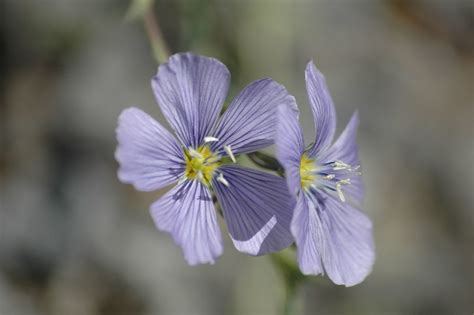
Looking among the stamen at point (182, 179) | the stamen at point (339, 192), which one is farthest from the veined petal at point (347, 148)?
the stamen at point (182, 179)

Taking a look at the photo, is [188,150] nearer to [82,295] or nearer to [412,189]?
[82,295]

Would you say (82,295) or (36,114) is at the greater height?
(36,114)

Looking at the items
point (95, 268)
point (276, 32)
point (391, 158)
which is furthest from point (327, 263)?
point (391, 158)

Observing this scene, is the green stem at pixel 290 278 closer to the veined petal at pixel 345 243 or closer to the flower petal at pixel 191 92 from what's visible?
the veined petal at pixel 345 243

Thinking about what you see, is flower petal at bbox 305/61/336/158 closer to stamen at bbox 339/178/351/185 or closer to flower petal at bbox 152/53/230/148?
stamen at bbox 339/178/351/185

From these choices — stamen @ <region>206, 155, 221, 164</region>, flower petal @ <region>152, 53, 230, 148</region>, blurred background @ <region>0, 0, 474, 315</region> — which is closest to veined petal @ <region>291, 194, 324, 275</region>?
stamen @ <region>206, 155, 221, 164</region>

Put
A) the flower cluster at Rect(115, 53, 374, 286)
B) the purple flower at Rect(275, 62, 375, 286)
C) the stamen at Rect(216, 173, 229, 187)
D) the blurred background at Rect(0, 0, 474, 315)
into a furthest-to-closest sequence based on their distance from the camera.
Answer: the blurred background at Rect(0, 0, 474, 315), the stamen at Rect(216, 173, 229, 187), the purple flower at Rect(275, 62, 375, 286), the flower cluster at Rect(115, 53, 374, 286)

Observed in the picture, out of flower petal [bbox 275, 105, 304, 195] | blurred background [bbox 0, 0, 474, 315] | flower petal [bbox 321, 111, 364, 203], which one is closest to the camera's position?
flower petal [bbox 275, 105, 304, 195]
